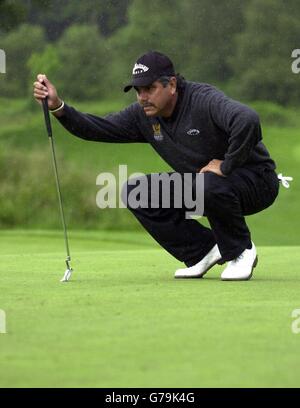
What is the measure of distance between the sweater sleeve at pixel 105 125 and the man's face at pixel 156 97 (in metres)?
0.28

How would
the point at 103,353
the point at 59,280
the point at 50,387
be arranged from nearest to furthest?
the point at 50,387, the point at 103,353, the point at 59,280

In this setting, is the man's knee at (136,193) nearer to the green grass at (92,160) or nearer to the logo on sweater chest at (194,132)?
the logo on sweater chest at (194,132)

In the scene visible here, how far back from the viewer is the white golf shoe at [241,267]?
5.35 meters

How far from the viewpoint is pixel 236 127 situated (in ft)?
16.9

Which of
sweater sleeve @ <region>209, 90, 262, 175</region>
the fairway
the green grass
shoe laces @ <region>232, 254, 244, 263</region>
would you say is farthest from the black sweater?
the green grass

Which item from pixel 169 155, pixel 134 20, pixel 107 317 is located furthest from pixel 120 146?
pixel 107 317

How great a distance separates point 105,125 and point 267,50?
598 centimetres

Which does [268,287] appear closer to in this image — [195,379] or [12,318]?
[12,318]

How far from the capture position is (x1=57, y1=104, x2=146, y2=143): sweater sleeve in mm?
5625

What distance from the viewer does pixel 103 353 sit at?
10.5 feet

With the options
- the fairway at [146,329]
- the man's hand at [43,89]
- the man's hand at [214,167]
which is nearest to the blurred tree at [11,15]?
the fairway at [146,329]

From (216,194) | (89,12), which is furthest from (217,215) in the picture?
(89,12)

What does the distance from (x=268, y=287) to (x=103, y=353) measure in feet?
6.28

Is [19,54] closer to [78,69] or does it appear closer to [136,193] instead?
[78,69]
